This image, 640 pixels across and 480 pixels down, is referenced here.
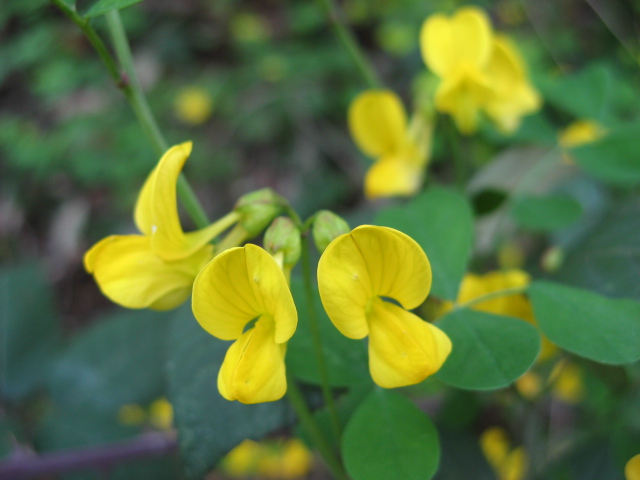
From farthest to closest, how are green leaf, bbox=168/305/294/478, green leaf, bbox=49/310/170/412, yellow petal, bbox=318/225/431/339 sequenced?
green leaf, bbox=49/310/170/412
green leaf, bbox=168/305/294/478
yellow petal, bbox=318/225/431/339

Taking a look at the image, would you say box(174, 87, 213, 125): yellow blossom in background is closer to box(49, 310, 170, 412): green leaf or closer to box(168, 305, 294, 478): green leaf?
box(49, 310, 170, 412): green leaf

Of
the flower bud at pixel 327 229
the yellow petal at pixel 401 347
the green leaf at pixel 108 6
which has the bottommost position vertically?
the yellow petal at pixel 401 347

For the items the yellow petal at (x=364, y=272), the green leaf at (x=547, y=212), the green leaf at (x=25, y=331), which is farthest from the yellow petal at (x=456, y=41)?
the green leaf at (x=25, y=331)

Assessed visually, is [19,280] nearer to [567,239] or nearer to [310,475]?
[310,475]

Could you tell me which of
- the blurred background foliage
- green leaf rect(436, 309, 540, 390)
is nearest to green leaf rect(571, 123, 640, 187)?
the blurred background foliage

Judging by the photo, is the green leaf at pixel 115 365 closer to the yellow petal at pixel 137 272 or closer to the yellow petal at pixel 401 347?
the yellow petal at pixel 137 272

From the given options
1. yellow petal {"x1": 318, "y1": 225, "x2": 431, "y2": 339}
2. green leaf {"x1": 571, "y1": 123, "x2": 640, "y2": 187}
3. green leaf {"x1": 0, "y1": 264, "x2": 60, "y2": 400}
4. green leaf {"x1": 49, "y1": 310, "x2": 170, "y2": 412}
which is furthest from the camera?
green leaf {"x1": 0, "y1": 264, "x2": 60, "y2": 400}
